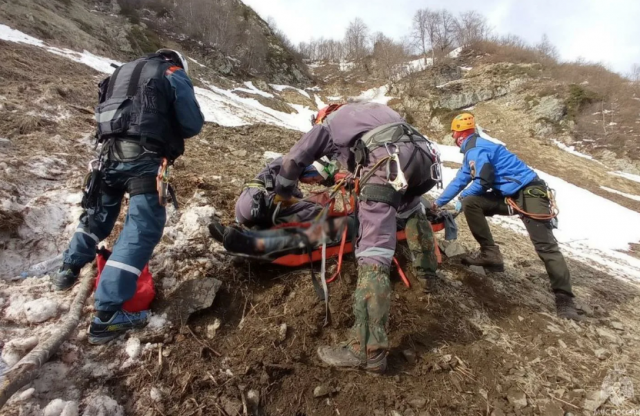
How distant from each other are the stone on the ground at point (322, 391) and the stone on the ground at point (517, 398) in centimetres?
141

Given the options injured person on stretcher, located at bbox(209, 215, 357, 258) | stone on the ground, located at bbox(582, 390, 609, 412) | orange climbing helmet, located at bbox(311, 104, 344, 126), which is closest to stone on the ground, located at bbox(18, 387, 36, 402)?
injured person on stretcher, located at bbox(209, 215, 357, 258)

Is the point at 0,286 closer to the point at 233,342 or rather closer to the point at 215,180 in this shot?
the point at 233,342

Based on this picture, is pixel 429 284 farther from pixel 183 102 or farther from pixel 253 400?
pixel 183 102

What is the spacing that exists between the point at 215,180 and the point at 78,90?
588cm

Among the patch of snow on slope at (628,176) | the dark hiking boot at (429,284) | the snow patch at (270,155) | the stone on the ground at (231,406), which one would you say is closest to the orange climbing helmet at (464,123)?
the dark hiking boot at (429,284)

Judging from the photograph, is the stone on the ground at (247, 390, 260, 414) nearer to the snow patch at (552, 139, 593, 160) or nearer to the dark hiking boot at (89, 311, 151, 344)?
the dark hiking boot at (89, 311, 151, 344)

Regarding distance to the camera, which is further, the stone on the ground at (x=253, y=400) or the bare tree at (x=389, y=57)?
the bare tree at (x=389, y=57)

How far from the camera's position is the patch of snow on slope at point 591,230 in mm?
7518

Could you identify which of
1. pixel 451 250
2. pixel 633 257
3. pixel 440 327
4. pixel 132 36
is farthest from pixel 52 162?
pixel 132 36

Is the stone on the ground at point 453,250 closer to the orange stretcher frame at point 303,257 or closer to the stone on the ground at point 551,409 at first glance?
the orange stretcher frame at point 303,257

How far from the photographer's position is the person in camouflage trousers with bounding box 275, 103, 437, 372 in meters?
2.46

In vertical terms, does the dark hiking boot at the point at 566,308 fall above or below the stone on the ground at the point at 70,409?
below

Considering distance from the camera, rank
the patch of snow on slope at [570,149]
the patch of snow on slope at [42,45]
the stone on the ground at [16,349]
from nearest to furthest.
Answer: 1. the stone on the ground at [16,349]
2. the patch of snow on slope at [42,45]
3. the patch of snow on slope at [570,149]

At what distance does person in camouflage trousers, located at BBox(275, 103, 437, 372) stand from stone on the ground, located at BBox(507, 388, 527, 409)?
1.03 m
